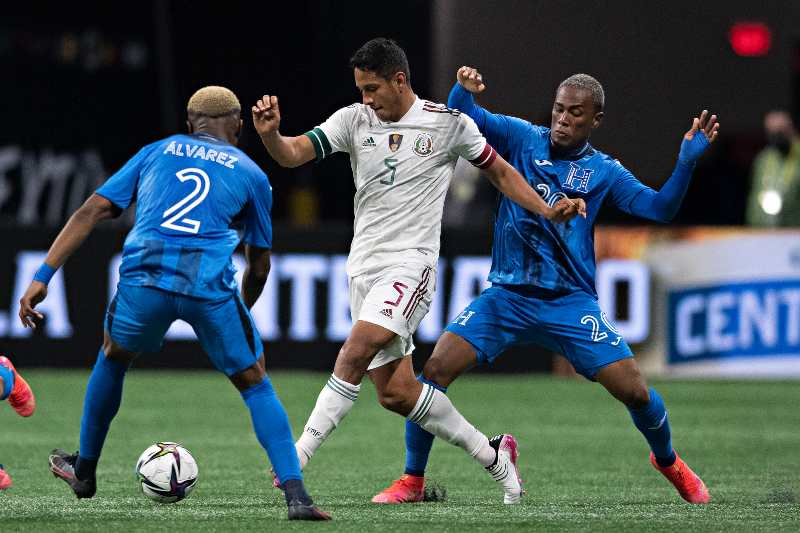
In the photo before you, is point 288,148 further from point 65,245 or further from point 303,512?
point 303,512

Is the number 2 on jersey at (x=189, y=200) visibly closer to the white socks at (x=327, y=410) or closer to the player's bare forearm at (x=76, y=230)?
the player's bare forearm at (x=76, y=230)

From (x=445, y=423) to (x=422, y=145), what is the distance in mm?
1319

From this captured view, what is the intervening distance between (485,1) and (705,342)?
21.0 feet

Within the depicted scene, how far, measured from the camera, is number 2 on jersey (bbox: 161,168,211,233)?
6.68 meters

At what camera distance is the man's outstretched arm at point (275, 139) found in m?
6.94

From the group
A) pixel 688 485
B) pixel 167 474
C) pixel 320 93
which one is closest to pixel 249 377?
pixel 167 474

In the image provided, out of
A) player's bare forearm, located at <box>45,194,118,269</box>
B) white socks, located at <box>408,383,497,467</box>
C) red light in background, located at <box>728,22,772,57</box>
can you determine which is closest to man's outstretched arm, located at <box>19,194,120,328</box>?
player's bare forearm, located at <box>45,194,118,269</box>

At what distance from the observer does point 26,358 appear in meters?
14.6

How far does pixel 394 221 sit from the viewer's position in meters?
7.42

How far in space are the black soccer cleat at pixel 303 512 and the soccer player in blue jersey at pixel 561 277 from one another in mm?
1072

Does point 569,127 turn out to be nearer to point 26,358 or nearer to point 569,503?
point 569,503

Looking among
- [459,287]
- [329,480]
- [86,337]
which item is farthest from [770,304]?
[329,480]

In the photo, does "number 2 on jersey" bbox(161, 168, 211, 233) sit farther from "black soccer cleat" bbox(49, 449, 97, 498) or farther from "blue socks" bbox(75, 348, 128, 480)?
"black soccer cleat" bbox(49, 449, 97, 498)

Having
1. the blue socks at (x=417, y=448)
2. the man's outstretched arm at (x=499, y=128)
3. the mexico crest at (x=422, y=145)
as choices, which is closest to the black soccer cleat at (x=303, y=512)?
the blue socks at (x=417, y=448)
